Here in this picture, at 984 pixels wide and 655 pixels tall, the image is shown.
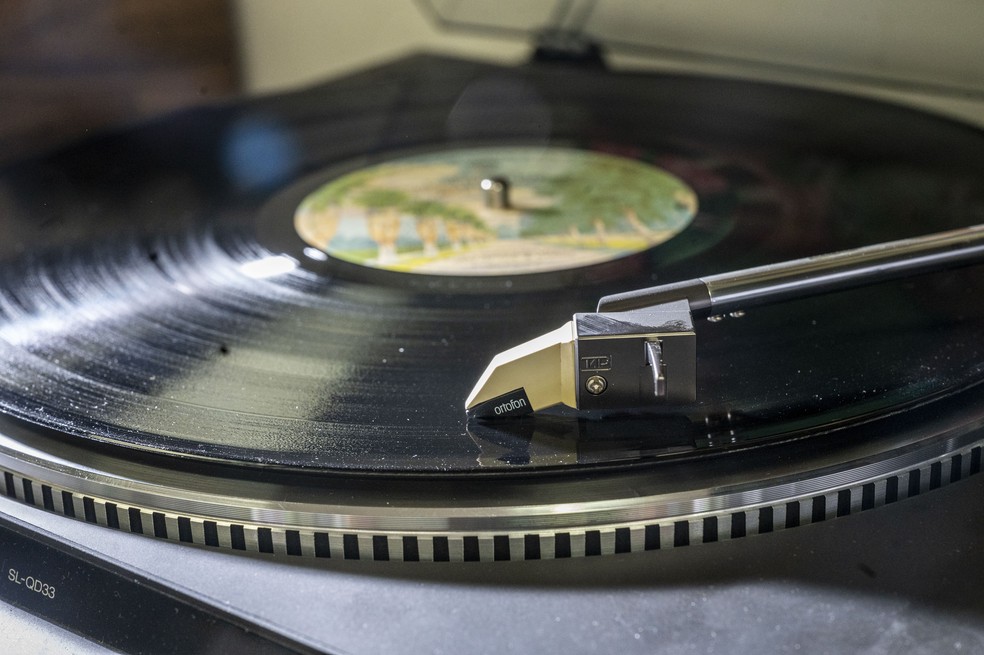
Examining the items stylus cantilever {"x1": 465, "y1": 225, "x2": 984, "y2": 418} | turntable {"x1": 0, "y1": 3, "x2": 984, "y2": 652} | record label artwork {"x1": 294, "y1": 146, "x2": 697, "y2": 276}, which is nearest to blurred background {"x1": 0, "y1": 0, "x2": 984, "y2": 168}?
record label artwork {"x1": 294, "y1": 146, "x2": 697, "y2": 276}

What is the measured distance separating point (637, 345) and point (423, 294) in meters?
0.26

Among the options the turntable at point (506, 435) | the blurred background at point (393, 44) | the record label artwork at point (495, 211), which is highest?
the blurred background at point (393, 44)

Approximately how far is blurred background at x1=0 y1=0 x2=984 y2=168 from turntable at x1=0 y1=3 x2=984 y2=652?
0.52 m

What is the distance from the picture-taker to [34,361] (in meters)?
0.74

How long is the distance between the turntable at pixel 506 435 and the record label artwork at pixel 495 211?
0.01m

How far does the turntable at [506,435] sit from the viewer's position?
0.55 m

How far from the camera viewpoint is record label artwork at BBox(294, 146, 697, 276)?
3.11 feet

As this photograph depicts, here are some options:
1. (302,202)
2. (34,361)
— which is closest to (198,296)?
(34,361)

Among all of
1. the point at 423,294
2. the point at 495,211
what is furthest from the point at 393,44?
the point at 423,294

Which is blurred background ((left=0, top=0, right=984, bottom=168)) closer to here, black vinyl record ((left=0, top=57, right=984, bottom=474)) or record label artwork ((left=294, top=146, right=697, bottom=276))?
black vinyl record ((left=0, top=57, right=984, bottom=474))

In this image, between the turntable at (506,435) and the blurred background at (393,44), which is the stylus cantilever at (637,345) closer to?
the turntable at (506,435)

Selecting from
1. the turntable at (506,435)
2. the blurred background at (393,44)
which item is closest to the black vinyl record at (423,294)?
the turntable at (506,435)

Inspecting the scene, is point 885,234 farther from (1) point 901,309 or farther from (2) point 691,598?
(2) point 691,598

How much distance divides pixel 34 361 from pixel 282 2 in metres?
1.40
